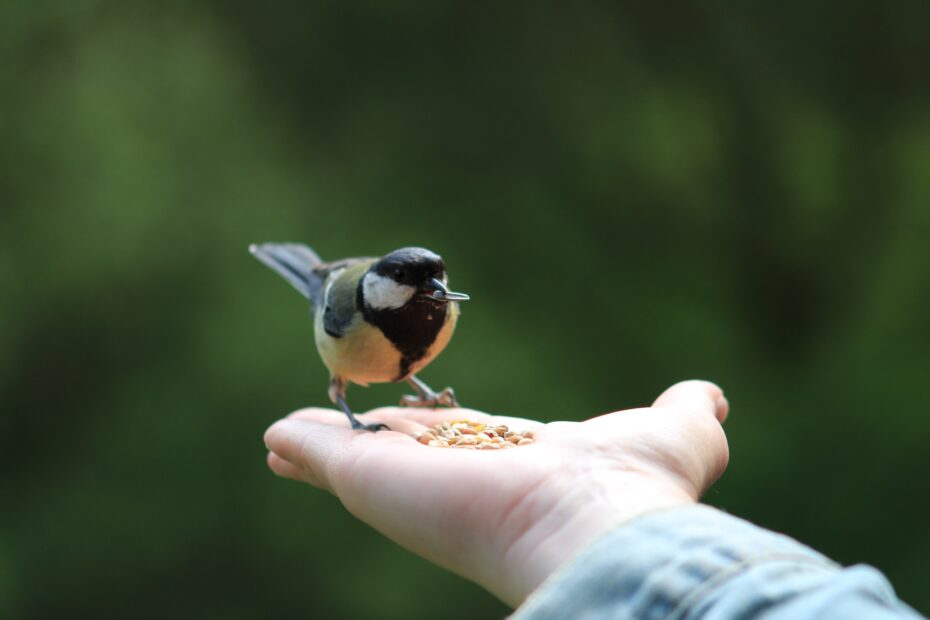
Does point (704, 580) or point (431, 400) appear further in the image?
point (431, 400)

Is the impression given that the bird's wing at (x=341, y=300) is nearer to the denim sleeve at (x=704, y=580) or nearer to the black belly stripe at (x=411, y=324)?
the black belly stripe at (x=411, y=324)

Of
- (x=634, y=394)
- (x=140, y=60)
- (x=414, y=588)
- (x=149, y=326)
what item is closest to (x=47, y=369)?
(x=149, y=326)

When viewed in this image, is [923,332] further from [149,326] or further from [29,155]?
[29,155]

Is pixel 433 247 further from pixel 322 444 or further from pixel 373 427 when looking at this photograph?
pixel 322 444

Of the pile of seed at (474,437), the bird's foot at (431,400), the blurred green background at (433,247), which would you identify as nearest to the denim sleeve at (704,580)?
the pile of seed at (474,437)

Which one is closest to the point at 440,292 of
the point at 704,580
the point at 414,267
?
the point at 414,267

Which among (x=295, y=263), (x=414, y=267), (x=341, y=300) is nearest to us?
(x=414, y=267)
